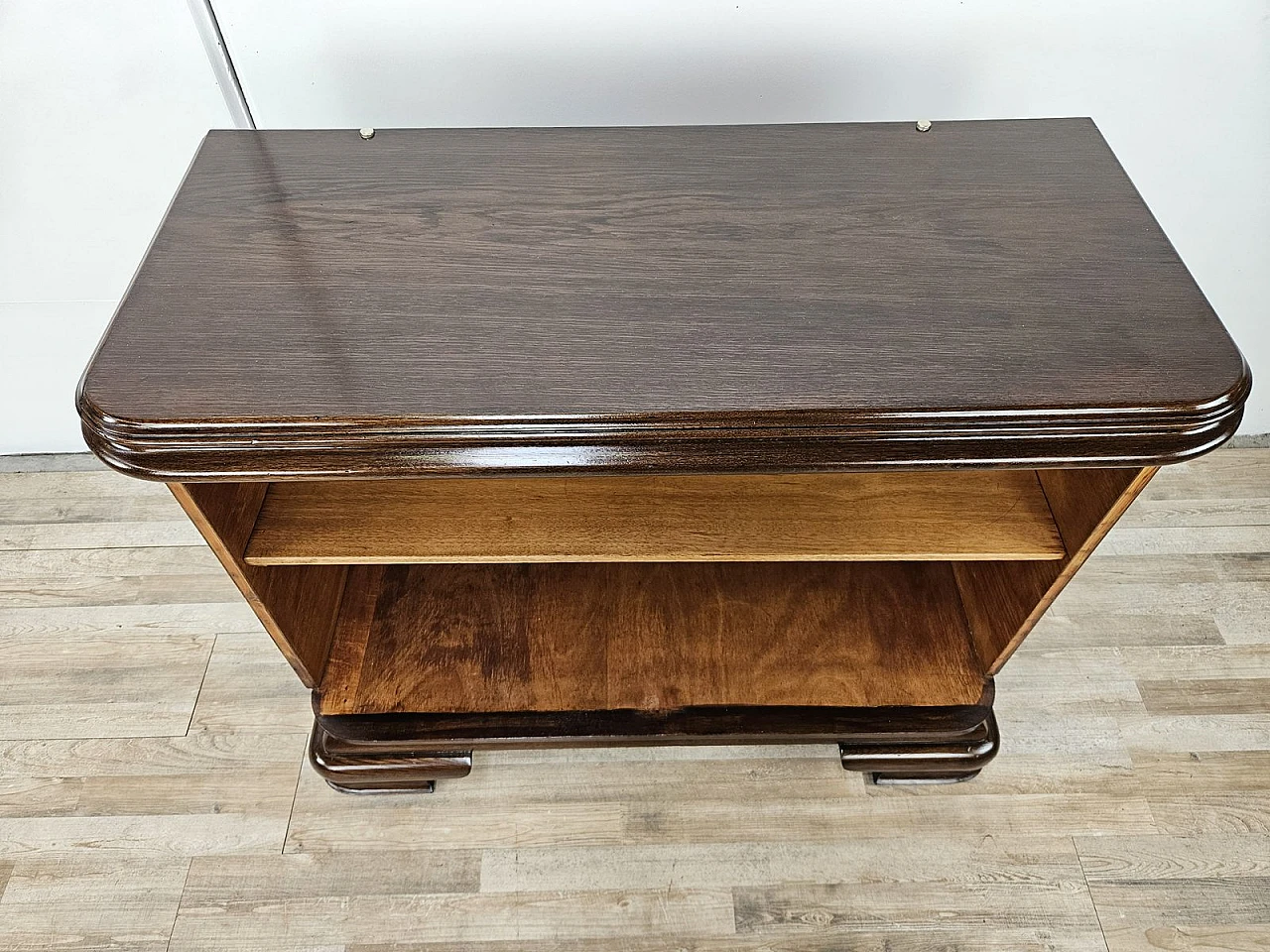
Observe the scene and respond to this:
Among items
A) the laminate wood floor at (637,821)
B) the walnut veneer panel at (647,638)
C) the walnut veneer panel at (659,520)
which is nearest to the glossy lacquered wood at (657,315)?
the walnut veneer panel at (659,520)

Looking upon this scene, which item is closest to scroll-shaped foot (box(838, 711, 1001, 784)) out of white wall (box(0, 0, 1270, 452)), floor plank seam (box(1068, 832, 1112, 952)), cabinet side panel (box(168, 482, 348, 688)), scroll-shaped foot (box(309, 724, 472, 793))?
floor plank seam (box(1068, 832, 1112, 952))

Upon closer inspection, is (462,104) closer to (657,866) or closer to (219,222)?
(219,222)

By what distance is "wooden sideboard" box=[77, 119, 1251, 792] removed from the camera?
21.5 inches

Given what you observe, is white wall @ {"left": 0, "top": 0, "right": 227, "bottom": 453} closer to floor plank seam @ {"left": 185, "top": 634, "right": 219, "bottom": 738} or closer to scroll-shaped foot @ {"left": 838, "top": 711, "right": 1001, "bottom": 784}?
floor plank seam @ {"left": 185, "top": 634, "right": 219, "bottom": 738}

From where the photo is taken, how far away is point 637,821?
90 centimetres

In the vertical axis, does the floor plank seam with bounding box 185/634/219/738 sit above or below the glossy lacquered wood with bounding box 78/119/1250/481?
below

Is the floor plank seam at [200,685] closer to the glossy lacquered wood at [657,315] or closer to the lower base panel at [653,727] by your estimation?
the lower base panel at [653,727]

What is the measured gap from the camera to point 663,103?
88 centimetres

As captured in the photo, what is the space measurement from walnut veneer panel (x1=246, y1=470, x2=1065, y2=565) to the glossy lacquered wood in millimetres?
135

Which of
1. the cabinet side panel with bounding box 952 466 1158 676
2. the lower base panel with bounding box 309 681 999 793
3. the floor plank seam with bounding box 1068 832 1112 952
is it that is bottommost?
the floor plank seam with bounding box 1068 832 1112 952

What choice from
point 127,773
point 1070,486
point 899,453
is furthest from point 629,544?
point 127,773

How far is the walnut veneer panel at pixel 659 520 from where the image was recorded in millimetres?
678

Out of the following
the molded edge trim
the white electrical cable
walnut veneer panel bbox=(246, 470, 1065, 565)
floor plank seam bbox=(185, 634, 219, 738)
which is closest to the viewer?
the molded edge trim

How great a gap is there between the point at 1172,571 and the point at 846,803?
1.72 ft
